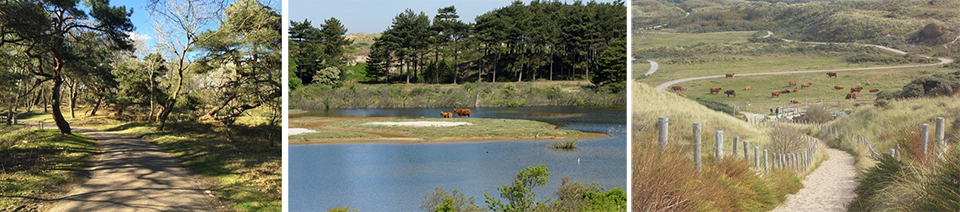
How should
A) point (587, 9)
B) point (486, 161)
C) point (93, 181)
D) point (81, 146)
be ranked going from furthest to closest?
point (486, 161), point (587, 9), point (81, 146), point (93, 181)

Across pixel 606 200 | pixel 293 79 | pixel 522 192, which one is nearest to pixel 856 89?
pixel 606 200

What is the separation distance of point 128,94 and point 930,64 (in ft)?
51.4

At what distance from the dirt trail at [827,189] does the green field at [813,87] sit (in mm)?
2873

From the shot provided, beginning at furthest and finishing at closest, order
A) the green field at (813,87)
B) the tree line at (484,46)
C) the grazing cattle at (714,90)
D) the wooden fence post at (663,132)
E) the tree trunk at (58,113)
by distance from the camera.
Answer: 1. the grazing cattle at (714,90)
2. the green field at (813,87)
3. the tree line at (484,46)
4. the tree trunk at (58,113)
5. the wooden fence post at (663,132)

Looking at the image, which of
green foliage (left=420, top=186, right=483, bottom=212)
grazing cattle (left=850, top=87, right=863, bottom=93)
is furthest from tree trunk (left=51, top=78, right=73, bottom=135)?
grazing cattle (left=850, top=87, right=863, bottom=93)

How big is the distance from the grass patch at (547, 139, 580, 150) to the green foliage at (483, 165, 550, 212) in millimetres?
2064

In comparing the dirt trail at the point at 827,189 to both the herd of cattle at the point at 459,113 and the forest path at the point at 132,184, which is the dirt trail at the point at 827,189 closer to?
the herd of cattle at the point at 459,113

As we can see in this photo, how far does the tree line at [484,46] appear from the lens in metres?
8.27

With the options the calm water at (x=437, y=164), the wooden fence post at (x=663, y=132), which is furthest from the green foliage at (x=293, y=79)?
the wooden fence post at (x=663, y=132)

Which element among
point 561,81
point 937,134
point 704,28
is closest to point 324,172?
point 561,81

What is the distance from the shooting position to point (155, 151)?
26.6 feet

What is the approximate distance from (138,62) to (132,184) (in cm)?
187

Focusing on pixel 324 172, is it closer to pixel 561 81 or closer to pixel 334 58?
pixel 334 58

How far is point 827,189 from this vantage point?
9.66 meters
